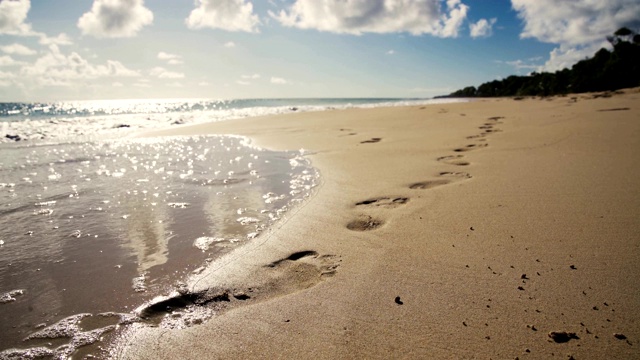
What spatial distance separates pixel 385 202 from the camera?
3.66 metres

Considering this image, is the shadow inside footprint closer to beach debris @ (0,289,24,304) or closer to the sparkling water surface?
the sparkling water surface

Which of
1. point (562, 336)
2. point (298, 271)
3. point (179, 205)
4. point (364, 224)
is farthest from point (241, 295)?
point (179, 205)

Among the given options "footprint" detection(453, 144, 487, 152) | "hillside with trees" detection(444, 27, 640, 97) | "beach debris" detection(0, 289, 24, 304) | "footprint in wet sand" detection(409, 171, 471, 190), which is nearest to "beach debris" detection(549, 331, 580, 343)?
"footprint in wet sand" detection(409, 171, 471, 190)

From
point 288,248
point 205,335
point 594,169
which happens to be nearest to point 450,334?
point 205,335

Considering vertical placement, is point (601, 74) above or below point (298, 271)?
above

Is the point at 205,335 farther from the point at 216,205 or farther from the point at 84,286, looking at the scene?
the point at 216,205

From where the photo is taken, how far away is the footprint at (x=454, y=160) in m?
5.07

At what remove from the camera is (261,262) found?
8.33ft

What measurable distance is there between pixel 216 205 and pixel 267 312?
7.28 feet

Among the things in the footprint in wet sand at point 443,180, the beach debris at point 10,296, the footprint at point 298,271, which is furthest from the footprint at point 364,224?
the beach debris at point 10,296

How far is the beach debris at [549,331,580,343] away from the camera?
5.18ft

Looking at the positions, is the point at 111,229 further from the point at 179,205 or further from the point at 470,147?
the point at 470,147

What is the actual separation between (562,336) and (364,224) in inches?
68.3

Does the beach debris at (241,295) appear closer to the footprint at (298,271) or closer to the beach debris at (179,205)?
the footprint at (298,271)
